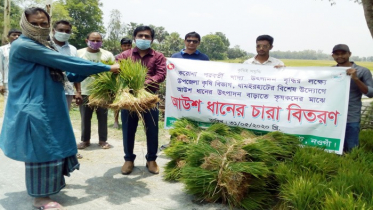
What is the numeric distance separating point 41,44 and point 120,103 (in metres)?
0.87

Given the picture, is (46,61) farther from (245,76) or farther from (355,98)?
(355,98)

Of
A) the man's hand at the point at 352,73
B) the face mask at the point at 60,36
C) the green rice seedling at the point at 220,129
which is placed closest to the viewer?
the man's hand at the point at 352,73

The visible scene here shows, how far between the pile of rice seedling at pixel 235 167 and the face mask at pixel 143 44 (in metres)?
1.30

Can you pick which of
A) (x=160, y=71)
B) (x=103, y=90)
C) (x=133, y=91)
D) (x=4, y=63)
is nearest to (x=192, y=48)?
(x=160, y=71)

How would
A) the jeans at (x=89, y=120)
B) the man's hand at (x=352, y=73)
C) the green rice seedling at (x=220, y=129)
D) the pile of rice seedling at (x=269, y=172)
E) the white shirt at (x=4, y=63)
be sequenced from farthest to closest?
the jeans at (x=89, y=120) → the white shirt at (x=4, y=63) → the green rice seedling at (x=220, y=129) → the man's hand at (x=352, y=73) → the pile of rice seedling at (x=269, y=172)

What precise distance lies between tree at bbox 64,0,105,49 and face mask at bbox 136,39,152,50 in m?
48.9

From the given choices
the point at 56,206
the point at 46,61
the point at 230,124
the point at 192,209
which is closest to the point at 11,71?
the point at 46,61

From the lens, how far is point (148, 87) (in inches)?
147

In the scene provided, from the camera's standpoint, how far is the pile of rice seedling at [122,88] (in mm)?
3172

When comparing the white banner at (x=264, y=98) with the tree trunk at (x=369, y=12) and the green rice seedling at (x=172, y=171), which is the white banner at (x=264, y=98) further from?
the tree trunk at (x=369, y=12)

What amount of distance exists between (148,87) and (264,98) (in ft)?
4.48

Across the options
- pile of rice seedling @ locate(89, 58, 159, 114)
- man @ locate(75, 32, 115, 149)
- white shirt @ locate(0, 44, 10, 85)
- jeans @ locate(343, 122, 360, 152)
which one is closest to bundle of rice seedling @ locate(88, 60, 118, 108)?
pile of rice seedling @ locate(89, 58, 159, 114)

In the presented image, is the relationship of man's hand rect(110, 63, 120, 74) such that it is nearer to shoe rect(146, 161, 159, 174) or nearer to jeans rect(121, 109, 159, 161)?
jeans rect(121, 109, 159, 161)

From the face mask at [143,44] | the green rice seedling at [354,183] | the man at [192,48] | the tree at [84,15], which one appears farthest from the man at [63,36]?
the tree at [84,15]
